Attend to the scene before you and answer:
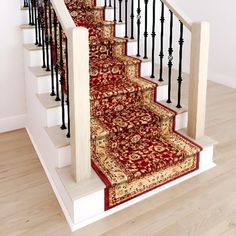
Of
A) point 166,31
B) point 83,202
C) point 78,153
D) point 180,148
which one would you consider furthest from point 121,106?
point 166,31

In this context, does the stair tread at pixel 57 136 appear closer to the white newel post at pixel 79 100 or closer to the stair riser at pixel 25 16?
the white newel post at pixel 79 100

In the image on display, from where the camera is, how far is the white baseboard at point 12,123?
3.40 metres

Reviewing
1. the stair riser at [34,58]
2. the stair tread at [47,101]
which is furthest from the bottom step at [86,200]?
the stair riser at [34,58]

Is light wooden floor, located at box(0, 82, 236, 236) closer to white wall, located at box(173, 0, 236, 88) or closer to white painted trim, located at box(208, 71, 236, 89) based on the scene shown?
white painted trim, located at box(208, 71, 236, 89)

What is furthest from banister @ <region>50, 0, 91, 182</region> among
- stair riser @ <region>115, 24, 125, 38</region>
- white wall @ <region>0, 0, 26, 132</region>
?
stair riser @ <region>115, 24, 125, 38</region>

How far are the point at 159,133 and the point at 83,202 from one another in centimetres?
98

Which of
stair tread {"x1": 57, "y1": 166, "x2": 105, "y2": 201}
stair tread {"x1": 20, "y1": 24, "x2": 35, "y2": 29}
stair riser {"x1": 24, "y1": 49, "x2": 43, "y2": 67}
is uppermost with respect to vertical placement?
stair tread {"x1": 20, "y1": 24, "x2": 35, "y2": 29}

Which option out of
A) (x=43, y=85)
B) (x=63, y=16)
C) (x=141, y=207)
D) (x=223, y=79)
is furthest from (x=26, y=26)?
(x=223, y=79)

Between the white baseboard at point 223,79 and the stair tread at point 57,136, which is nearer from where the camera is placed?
the stair tread at point 57,136

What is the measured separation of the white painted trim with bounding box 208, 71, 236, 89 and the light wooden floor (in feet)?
6.86

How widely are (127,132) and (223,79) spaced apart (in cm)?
287

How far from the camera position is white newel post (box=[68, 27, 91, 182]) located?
1.91 meters

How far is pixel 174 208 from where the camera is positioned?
2236 millimetres

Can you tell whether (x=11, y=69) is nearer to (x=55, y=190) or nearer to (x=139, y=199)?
(x=55, y=190)
